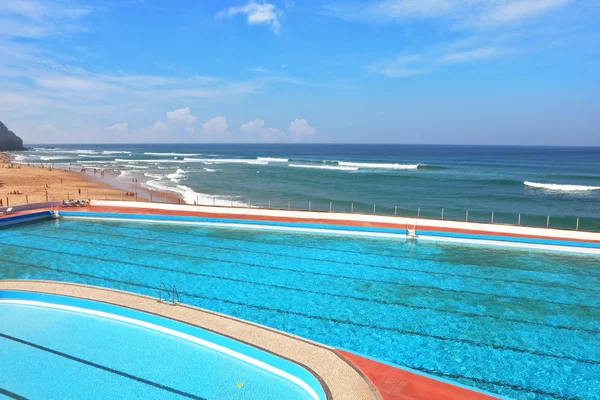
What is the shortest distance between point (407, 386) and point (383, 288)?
583 cm

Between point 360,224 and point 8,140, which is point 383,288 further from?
point 8,140

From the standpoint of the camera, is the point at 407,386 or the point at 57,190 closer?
the point at 407,386

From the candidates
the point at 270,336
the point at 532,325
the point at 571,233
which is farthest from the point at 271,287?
the point at 571,233

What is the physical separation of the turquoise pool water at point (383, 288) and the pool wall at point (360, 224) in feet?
2.72

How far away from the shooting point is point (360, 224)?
62.8 ft

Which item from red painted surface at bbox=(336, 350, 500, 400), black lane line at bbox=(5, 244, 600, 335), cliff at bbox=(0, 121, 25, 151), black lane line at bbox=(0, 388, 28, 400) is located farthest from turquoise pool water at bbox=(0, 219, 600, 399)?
cliff at bbox=(0, 121, 25, 151)

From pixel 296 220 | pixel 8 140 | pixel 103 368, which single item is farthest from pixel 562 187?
pixel 8 140

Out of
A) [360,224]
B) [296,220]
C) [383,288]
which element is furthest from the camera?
[296,220]

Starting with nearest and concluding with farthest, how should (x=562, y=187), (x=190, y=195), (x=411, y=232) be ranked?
(x=411, y=232)
(x=190, y=195)
(x=562, y=187)

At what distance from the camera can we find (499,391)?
23.7 feet

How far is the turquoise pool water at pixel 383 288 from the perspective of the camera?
8.34 m

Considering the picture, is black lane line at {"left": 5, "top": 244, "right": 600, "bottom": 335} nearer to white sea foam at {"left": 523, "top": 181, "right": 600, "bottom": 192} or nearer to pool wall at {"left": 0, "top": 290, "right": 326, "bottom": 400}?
pool wall at {"left": 0, "top": 290, "right": 326, "bottom": 400}

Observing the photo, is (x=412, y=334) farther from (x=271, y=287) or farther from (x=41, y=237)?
(x=41, y=237)

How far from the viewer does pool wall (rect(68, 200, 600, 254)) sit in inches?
658
